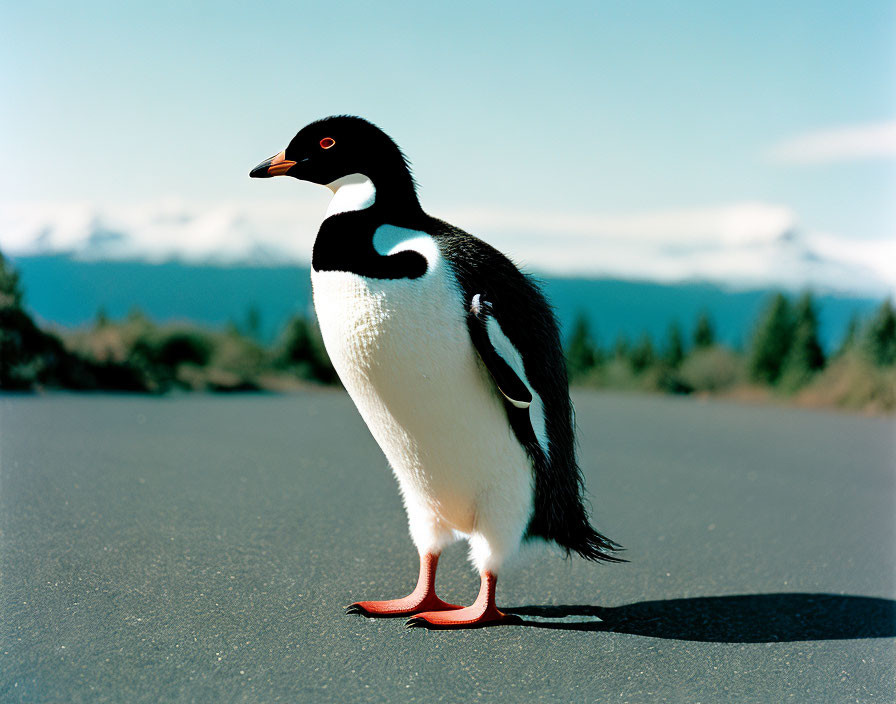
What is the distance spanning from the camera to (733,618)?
3.26m

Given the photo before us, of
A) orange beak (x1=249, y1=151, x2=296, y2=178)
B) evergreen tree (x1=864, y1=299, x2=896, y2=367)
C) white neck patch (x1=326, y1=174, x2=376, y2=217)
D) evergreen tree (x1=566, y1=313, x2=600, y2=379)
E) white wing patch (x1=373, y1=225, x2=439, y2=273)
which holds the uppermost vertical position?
orange beak (x1=249, y1=151, x2=296, y2=178)

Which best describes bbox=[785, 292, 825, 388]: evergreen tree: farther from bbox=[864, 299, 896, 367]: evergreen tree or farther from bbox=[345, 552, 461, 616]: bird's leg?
bbox=[345, 552, 461, 616]: bird's leg

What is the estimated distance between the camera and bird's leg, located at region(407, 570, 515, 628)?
292 centimetres

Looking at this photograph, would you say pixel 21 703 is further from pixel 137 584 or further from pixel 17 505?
pixel 17 505

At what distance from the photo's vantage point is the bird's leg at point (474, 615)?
2.92 metres

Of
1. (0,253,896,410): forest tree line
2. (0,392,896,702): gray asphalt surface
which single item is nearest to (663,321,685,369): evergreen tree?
(0,253,896,410): forest tree line

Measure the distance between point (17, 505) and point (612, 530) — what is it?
3155 millimetres

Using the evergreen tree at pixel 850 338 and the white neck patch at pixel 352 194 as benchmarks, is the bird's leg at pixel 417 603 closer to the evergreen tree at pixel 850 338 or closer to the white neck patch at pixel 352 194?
the white neck patch at pixel 352 194

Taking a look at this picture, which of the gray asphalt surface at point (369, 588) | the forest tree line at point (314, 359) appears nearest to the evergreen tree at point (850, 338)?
the forest tree line at point (314, 359)

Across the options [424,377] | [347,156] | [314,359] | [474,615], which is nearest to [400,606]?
[474,615]

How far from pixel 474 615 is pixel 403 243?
1338 millimetres

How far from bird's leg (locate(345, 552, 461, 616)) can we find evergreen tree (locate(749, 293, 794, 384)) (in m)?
18.5

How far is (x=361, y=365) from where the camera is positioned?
272 centimetres

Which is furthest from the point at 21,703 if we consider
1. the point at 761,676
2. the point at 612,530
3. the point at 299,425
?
the point at 299,425
